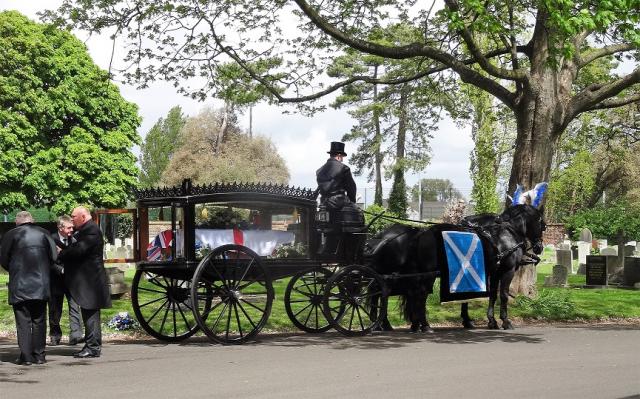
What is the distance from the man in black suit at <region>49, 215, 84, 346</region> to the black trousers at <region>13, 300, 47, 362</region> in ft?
6.02

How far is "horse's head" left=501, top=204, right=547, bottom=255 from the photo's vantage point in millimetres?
14516

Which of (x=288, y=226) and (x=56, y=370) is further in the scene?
(x=288, y=226)

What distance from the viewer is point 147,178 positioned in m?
76.9

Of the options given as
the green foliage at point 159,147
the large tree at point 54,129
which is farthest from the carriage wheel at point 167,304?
the green foliage at point 159,147

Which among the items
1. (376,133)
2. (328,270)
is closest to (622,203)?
(376,133)

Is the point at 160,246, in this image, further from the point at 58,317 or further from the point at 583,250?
the point at 583,250

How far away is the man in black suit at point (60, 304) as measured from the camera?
471 inches

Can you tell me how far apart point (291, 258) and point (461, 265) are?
2787 millimetres

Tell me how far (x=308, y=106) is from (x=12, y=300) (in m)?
10.7

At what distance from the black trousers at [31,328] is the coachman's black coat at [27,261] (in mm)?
129

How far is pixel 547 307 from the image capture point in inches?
650

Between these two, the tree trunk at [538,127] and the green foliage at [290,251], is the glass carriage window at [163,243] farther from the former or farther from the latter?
the tree trunk at [538,127]

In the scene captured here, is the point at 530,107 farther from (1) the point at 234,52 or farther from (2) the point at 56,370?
(2) the point at 56,370

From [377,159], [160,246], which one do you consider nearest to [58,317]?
[160,246]
